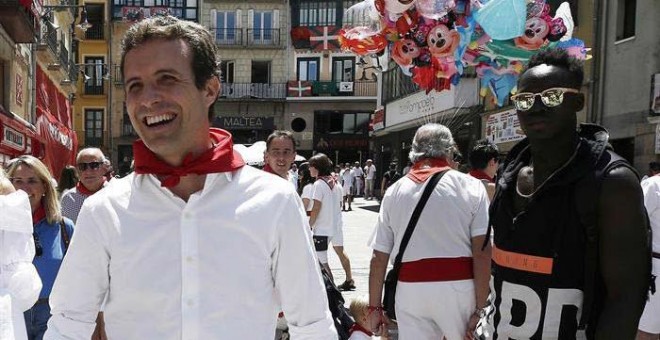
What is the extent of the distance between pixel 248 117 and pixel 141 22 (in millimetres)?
34911

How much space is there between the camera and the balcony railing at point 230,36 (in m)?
35.6

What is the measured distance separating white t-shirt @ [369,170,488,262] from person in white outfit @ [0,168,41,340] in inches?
79.0

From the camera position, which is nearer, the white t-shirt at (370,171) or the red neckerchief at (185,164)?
the red neckerchief at (185,164)

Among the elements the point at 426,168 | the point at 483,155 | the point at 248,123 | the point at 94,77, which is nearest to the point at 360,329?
the point at 426,168

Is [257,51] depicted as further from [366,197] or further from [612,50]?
[612,50]

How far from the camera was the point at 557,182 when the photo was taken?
200 cm

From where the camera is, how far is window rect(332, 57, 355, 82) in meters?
35.2

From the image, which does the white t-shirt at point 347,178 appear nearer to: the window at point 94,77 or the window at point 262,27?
the window at point 262,27

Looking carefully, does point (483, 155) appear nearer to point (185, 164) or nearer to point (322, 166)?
point (322, 166)

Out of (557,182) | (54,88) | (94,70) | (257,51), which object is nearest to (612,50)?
(557,182)

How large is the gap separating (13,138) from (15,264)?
945 cm

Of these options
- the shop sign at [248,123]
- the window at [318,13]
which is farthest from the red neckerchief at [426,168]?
the shop sign at [248,123]

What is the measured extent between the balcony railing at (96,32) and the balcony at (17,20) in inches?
1027

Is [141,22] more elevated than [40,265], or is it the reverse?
[141,22]
